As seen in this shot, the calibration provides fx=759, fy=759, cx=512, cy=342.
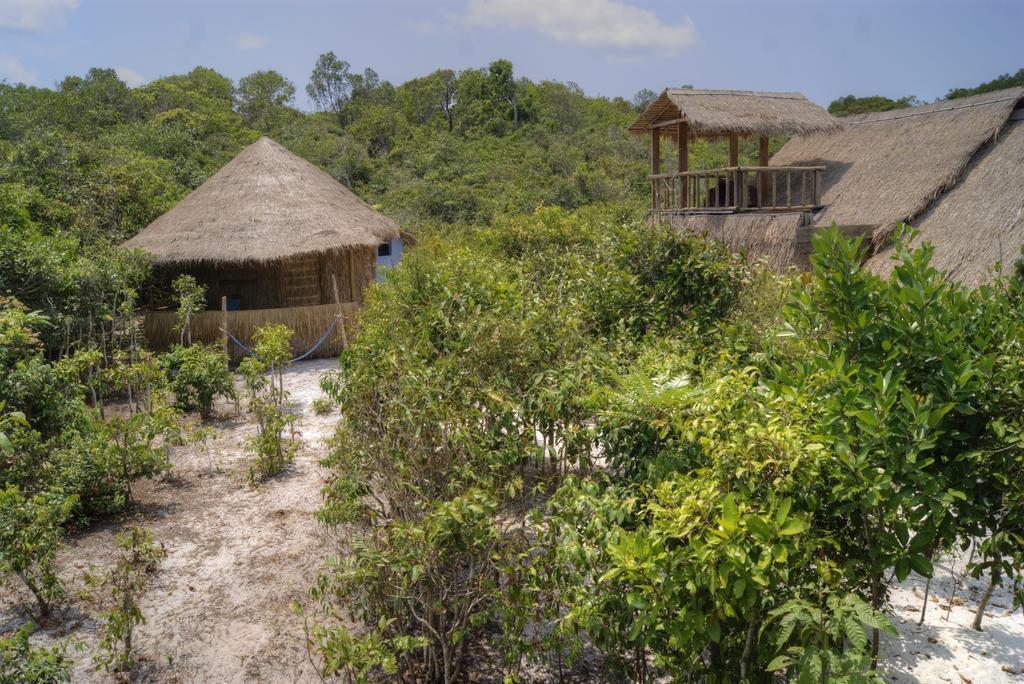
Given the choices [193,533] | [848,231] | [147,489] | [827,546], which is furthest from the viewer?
[848,231]

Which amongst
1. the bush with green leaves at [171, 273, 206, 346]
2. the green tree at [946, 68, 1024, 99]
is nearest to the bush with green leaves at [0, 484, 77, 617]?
the bush with green leaves at [171, 273, 206, 346]

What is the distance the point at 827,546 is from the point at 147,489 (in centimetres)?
616

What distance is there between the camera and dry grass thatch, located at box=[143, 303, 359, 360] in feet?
38.5

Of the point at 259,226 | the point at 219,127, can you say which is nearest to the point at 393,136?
the point at 219,127

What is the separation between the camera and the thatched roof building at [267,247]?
1209 centimetres

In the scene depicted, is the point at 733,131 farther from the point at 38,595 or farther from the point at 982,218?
the point at 38,595

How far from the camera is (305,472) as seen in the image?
289 inches

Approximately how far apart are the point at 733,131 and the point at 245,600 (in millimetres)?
10597

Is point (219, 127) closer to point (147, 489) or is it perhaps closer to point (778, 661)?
point (147, 489)

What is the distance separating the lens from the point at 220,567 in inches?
217

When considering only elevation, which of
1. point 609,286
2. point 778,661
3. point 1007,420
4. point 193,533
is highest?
point 609,286

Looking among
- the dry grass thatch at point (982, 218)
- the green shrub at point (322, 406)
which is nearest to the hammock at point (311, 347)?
the green shrub at point (322, 406)

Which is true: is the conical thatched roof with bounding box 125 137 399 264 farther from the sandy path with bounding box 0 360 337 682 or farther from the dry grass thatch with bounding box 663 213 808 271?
the dry grass thatch with bounding box 663 213 808 271

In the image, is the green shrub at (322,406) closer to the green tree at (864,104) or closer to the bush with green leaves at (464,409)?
the bush with green leaves at (464,409)
